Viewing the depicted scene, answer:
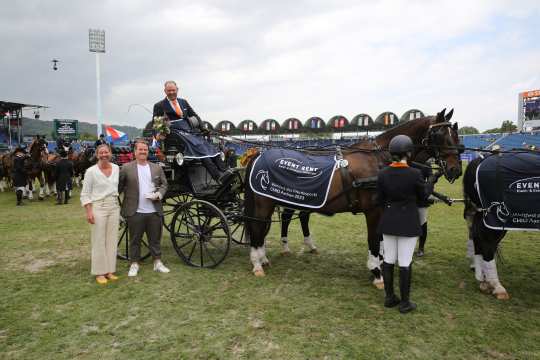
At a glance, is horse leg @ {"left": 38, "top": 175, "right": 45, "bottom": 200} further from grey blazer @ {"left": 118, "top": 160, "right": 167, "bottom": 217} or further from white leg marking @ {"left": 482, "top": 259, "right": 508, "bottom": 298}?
white leg marking @ {"left": 482, "top": 259, "right": 508, "bottom": 298}

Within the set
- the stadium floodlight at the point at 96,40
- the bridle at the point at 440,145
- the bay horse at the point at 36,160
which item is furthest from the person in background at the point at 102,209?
the stadium floodlight at the point at 96,40

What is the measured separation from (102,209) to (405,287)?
3.85m

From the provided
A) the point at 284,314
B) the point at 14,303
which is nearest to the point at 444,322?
the point at 284,314

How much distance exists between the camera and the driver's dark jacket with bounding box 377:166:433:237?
11.6ft

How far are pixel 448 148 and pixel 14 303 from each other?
548 centimetres

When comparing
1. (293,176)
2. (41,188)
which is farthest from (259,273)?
(41,188)

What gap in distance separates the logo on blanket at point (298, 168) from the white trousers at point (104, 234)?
232 cm

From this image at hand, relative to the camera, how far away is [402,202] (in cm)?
362

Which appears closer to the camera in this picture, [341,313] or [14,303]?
[341,313]

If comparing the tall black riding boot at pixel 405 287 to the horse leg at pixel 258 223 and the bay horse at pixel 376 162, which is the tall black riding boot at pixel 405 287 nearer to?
the bay horse at pixel 376 162

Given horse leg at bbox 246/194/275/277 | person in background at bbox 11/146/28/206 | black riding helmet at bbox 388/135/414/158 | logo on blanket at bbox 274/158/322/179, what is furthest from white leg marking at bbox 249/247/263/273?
person in background at bbox 11/146/28/206

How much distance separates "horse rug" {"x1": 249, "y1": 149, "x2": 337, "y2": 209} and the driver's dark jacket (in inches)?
37.8

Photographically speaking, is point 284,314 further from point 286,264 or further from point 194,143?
point 194,143

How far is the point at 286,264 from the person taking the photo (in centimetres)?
553
